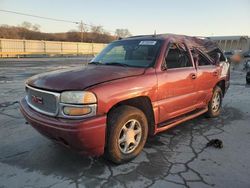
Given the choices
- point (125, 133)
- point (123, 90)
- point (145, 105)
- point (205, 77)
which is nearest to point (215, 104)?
point (205, 77)

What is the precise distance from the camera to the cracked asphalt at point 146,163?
3133 millimetres

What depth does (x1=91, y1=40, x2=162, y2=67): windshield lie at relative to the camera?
4.12 metres

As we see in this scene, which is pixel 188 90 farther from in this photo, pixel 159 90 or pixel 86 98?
pixel 86 98

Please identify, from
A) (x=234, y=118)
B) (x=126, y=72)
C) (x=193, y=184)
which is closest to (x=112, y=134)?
(x=126, y=72)

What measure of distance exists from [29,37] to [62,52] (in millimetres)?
22640

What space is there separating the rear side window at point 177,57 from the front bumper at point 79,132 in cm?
173

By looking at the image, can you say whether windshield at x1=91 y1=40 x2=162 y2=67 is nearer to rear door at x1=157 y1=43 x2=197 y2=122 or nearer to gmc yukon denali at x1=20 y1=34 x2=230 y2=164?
gmc yukon denali at x1=20 y1=34 x2=230 y2=164

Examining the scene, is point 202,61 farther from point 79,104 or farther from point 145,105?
point 79,104

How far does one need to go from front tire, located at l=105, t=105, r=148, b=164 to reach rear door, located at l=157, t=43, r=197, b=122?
0.47 m

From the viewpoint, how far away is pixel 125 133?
3.57 metres

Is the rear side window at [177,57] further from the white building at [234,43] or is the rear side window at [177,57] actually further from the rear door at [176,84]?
the white building at [234,43]

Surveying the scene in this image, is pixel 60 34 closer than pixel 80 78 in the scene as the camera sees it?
No

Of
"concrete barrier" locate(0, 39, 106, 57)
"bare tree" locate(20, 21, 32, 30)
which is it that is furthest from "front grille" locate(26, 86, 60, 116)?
"bare tree" locate(20, 21, 32, 30)

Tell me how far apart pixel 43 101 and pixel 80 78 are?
0.60 metres
